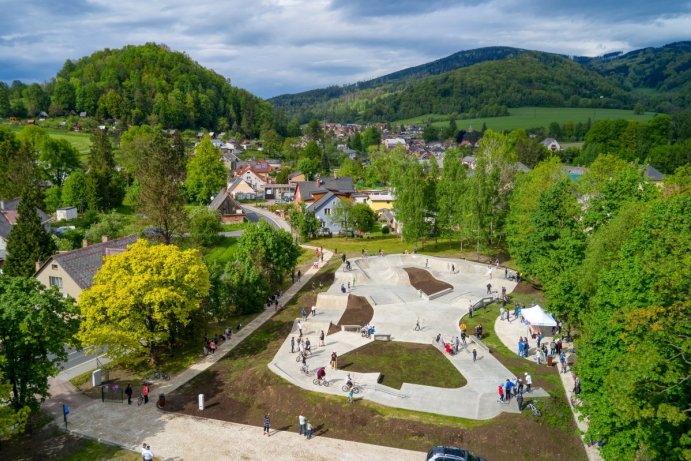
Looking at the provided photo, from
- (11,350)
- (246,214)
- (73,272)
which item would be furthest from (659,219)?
(246,214)

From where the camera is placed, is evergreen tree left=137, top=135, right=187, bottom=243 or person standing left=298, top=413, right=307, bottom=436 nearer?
person standing left=298, top=413, right=307, bottom=436

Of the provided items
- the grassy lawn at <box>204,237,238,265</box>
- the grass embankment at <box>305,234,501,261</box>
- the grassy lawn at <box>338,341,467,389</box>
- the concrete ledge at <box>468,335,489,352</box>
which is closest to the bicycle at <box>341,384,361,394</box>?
the grassy lawn at <box>338,341,467,389</box>

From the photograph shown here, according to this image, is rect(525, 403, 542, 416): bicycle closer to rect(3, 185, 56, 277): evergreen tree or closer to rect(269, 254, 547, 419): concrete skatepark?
rect(269, 254, 547, 419): concrete skatepark

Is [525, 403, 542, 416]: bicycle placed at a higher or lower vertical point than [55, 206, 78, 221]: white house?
lower

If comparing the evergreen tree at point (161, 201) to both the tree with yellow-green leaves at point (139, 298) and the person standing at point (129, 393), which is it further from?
the person standing at point (129, 393)

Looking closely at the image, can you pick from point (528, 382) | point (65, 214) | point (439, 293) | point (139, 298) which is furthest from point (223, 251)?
point (528, 382)

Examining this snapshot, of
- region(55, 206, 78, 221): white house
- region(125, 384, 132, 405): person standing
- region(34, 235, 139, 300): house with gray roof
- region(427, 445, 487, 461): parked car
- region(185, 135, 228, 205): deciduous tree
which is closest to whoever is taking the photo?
region(427, 445, 487, 461): parked car

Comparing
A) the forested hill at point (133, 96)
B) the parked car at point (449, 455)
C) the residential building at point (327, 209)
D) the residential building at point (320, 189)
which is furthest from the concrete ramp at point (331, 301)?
the forested hill at point (133, 96)
